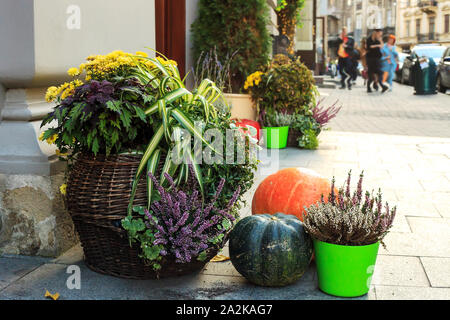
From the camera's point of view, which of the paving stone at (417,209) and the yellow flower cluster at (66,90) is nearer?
the yellow flower cluster at (66,90)

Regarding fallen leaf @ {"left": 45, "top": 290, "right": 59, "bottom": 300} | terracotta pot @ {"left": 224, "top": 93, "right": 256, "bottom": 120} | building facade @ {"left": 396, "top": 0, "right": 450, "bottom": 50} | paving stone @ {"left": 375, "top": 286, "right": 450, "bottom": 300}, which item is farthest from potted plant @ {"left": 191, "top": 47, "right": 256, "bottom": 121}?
building facade @ {"left": 396, "top": 0, "right": 450, "bottom": 50}

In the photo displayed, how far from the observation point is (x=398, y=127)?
11.1 meters

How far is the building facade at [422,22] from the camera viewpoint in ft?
200

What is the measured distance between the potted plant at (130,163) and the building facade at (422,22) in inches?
2411

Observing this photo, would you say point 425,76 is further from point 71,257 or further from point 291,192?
point 71,257

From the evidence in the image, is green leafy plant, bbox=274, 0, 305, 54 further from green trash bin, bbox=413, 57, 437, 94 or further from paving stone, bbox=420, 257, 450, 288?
paving stone, bbox=420, 257, 450, 288

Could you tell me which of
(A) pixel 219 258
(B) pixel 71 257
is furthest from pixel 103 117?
(A) pixel 219 258

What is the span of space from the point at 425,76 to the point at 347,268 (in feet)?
57.5

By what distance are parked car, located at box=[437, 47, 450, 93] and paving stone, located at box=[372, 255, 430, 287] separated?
17086mm

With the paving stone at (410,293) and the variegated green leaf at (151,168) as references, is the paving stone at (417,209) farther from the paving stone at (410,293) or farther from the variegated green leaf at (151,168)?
the variegated green leaf at (151,168)

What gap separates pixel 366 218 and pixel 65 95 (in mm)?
1954

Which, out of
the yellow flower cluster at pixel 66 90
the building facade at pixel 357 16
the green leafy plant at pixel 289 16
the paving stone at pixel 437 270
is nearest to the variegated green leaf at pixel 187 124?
the yellow flower cluster at pixel 66 90

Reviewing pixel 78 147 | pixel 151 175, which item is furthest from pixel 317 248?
pixel 78 147

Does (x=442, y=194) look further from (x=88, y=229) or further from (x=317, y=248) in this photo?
(x=88, y=229)
